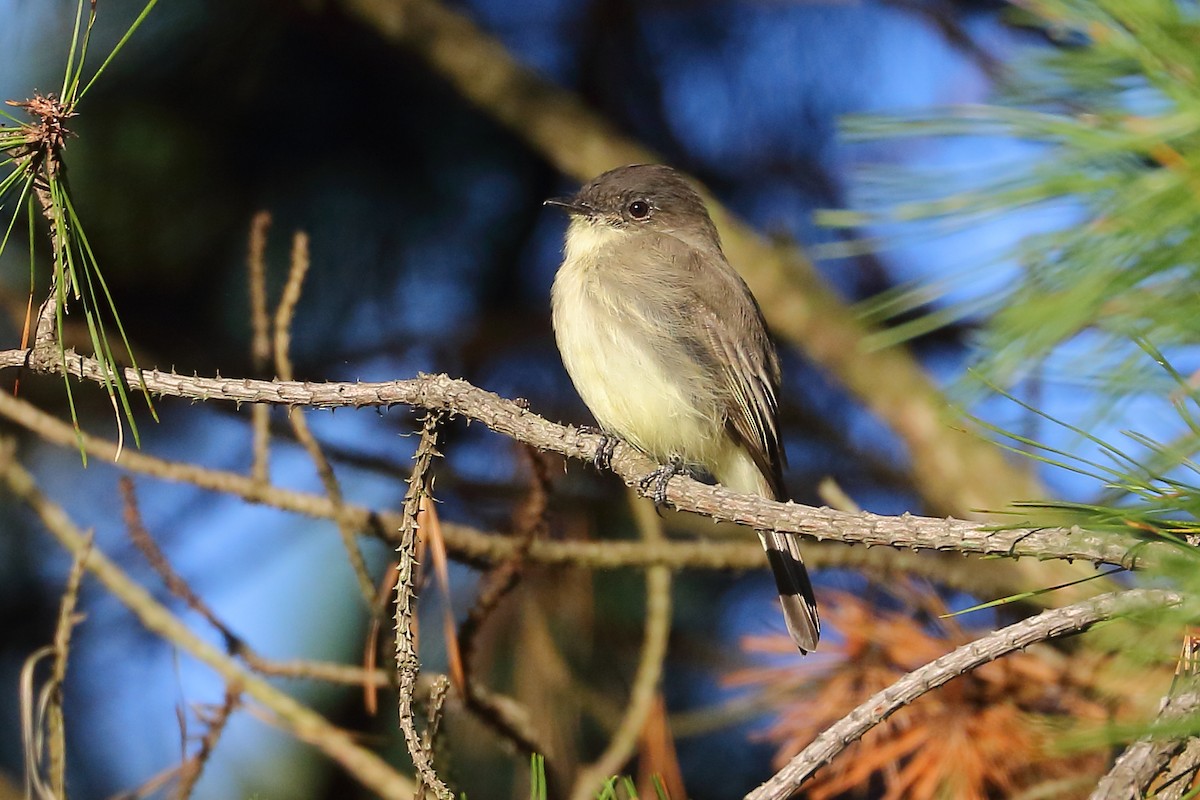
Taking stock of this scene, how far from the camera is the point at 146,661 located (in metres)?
4.54

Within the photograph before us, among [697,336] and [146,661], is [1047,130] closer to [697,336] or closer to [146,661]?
[697,336]

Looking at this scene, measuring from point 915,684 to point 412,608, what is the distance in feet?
2.98

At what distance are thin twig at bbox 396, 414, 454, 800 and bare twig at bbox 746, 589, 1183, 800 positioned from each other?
19.1 inches

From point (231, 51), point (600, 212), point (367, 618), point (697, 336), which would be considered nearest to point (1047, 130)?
point (697, 336)

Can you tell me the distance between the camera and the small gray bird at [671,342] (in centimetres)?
389

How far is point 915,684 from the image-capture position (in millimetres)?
1916

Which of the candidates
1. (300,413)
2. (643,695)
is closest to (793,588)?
(643,695)

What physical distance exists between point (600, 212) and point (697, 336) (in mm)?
600

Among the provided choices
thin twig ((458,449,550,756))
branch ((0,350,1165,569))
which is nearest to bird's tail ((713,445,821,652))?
thin twig ((458,449,550,756))

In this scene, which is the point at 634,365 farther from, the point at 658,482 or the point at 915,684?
the point at 915,684

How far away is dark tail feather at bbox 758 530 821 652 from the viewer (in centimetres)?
371

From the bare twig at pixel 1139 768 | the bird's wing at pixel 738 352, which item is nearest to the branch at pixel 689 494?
the bare twig at pixel 1139 768

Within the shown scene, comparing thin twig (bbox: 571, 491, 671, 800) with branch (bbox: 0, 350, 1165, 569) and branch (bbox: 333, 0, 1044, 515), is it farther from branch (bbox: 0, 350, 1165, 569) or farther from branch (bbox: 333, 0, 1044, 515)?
branch (bbox: 333, 0, 1044, 515)

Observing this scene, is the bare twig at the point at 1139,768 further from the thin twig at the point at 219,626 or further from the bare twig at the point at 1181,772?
the thin twig at the point at 219,626
